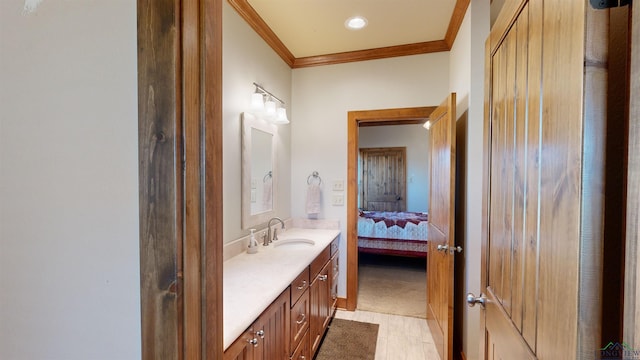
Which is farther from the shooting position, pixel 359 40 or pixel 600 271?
pixel 359 40

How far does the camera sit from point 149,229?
0.56 meters

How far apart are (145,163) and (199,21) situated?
0.32 m

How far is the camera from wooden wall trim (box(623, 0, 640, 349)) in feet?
1.40

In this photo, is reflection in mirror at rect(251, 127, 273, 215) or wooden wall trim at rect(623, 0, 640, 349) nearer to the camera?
wooden wall trim at rect(623, 0, 640, 349)

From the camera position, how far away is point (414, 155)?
6.45m

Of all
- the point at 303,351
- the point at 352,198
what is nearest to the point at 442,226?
the point at 352,198

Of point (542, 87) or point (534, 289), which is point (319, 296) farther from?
point (542, 87)

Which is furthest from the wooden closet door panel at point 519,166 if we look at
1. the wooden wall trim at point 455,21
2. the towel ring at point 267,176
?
the towel ring at point 267,176

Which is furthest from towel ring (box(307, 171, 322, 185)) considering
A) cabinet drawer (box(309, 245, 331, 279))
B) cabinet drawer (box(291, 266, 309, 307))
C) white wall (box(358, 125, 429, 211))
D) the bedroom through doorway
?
white wall (box(358, 125, 429, 211))

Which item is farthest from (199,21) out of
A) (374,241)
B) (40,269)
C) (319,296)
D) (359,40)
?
(374,241)

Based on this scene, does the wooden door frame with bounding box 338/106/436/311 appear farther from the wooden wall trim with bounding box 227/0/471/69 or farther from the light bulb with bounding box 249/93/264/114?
the light bulb with bounding box 249/93/264/114

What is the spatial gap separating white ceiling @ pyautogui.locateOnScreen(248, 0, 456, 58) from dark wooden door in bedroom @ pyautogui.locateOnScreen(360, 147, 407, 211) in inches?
164

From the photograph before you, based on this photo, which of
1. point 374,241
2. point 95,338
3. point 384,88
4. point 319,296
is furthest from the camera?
point 374,241

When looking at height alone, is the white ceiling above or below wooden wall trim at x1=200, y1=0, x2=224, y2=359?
above
